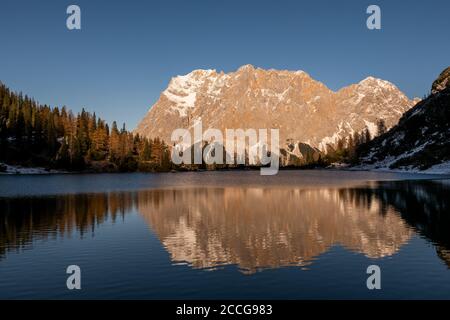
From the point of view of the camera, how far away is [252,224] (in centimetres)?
5956

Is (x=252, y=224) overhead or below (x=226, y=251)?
overhead

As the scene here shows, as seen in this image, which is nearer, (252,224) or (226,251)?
(226,251)

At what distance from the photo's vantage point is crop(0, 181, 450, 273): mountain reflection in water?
4209 centimetres

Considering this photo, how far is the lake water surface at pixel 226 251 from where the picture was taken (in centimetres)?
3000

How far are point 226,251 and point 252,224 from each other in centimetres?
1722

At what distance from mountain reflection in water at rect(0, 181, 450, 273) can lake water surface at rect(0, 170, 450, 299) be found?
0.52ft

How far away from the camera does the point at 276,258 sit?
39156 mm

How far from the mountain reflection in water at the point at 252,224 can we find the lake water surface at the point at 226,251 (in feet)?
0.52

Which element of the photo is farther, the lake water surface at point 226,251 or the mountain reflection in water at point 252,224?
the mountain reflection in water at point 252,224

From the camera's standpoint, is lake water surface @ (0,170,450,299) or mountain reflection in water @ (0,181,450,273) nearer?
lake water surface @ (0,170,450,299)

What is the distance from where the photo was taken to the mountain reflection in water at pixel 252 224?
Result: 42.1m
